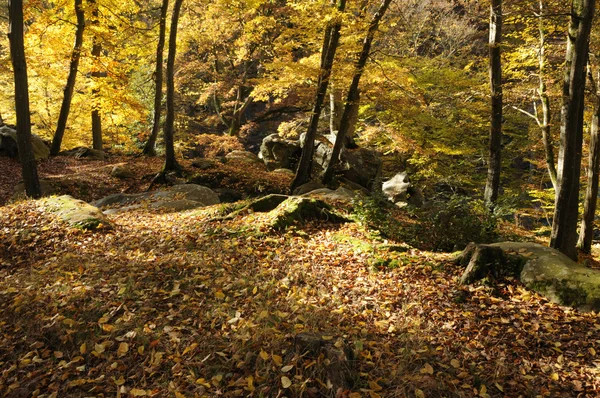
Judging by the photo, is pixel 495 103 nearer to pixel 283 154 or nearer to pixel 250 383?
pixel 283 154

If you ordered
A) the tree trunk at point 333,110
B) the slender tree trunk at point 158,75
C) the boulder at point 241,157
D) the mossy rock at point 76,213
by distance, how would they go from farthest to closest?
the boulder at point 241,157, the tree trunk at point 333,110, the slender tree trunk at point 158,75, the mossy rock at point 76,213

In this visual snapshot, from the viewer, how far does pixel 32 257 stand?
6285mm

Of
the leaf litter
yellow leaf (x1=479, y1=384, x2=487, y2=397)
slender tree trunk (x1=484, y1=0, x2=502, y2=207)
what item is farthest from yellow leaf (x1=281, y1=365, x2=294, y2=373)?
slender tree trunk (x1=484, y1=0, x2=502, y2=207)

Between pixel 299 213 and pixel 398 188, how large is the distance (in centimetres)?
888

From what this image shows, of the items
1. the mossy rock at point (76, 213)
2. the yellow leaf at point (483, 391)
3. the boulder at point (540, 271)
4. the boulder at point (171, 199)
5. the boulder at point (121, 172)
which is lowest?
the yellow leaf at point (483, 391)

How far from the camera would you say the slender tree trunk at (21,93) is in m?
8.54

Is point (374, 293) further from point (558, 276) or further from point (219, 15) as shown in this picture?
point (219, 15)

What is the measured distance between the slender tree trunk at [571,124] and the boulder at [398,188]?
322 inches

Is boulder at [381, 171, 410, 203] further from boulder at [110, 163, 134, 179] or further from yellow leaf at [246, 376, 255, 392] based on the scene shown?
yellow leaf at [246, 376, 255, 392]

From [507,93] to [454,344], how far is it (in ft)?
32.1

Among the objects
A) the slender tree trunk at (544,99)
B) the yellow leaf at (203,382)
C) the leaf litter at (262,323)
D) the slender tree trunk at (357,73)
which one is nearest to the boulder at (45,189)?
the leaf litter at (262,323)

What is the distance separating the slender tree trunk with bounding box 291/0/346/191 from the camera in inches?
443

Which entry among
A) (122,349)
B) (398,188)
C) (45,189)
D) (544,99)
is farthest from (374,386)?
(398,188)

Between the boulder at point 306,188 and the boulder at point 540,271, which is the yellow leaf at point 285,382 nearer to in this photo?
the boulder at point 540,271
